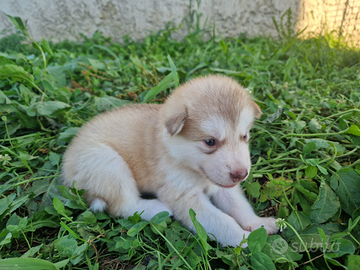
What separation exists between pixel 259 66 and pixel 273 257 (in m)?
2.59

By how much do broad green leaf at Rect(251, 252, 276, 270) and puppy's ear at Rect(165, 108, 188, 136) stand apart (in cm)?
89

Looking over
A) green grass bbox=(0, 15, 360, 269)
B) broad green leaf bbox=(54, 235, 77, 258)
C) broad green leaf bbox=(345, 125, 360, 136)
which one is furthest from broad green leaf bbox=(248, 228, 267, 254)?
broad green leaf bbox=(345, 125, 360, 136)

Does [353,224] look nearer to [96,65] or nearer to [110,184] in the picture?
[110,184]

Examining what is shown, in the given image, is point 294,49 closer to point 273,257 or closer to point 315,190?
point 315,190

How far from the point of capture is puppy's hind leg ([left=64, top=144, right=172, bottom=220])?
2008 millimetres

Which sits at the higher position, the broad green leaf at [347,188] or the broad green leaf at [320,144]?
the broad green leaf at [320,144]

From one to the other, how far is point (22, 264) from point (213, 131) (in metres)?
1.30

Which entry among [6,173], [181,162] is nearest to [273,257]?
[181,162]

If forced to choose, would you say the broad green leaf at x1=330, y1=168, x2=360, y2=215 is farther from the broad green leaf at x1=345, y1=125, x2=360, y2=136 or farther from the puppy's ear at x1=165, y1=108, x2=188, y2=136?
the puppy's ear at x1=165, y1=108, x2=188, y2=136

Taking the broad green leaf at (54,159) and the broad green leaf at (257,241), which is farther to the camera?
the broad green leaf at (54,159)

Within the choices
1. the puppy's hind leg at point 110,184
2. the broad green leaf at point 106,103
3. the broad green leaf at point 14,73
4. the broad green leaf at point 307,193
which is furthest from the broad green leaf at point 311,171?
the broad green leaf at point 14,73

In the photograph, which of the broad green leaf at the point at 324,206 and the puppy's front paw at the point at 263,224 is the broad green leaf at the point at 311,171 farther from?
the puppy's front paw at the point at 263,224

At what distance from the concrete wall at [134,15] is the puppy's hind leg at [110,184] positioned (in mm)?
3786

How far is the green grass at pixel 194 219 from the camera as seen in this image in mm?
1516
